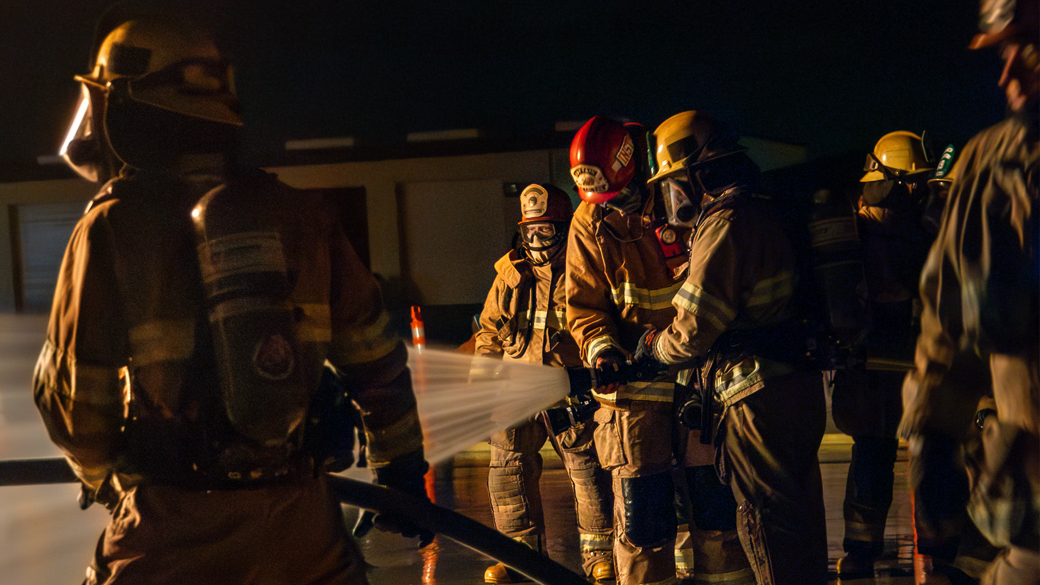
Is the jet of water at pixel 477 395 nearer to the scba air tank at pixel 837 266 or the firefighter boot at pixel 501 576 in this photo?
the firefighter boot at pixel 501 576

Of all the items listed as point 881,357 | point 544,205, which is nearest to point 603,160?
point 544,205

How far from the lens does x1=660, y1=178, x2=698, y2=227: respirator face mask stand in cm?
333

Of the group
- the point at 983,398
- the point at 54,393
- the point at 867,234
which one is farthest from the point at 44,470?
the point at 867,234

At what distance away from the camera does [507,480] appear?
4.47m

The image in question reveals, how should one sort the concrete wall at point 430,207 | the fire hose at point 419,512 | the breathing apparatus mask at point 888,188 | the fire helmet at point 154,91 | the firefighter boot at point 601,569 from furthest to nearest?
the concrete wall at point 430,207, the firefighter boot at point 601,569, the breathing apparatus mask at point 888,188, the fire hose at point 419,512, the fire helmet at point 154,91

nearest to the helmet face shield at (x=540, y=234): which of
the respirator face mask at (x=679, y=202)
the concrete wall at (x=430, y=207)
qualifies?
the respirator face mask at (x=679, y=202)

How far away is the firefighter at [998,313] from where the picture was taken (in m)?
1.77

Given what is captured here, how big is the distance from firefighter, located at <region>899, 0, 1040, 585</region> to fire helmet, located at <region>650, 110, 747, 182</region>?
52.6 inches

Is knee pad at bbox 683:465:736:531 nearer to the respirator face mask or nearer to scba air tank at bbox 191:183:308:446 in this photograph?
the respirator face mask

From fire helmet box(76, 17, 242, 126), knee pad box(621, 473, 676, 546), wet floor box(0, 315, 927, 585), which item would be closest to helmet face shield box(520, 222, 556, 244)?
knee pad box(621, 473, 676, 546)

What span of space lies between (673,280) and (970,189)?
6.36 ft

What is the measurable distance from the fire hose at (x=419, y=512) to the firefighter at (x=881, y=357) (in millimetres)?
1820

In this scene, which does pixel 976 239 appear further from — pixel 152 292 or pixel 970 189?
pixel 152 292

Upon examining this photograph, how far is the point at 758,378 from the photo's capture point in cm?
304
